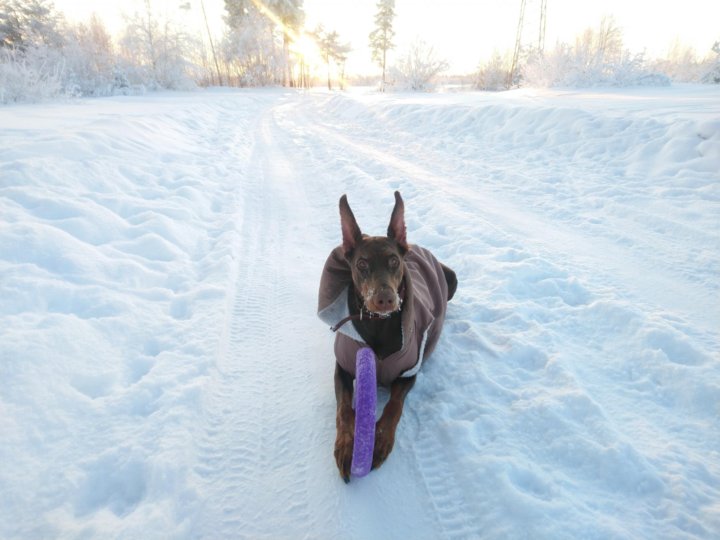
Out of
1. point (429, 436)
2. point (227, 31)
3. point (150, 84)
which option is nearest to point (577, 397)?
point (429, 436)

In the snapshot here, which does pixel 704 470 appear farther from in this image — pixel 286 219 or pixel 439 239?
pixel 286 219

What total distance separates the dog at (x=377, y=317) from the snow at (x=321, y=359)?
0.18 meters

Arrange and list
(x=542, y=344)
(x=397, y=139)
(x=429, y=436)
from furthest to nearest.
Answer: (x=397, y=139)
(x=542, y=344)
(x=429, y=436)

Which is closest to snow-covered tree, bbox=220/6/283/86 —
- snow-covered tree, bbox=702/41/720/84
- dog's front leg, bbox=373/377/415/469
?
snow-covered tree, bbox=702/41/720/84

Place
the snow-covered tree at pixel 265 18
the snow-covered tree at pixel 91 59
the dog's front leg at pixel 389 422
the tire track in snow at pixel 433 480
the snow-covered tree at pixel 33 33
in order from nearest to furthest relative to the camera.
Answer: the tire track in snow at pixel 433 480 < the dog's front leg at pixel 389 422 < the snow-covered tree at pixel 33 33 < the snow-covered tree at pixel 91 59 < the snow-covered tree at pixel 265 18

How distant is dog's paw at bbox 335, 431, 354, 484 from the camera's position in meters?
1.99

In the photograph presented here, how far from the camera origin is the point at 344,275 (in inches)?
101

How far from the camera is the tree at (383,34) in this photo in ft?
146

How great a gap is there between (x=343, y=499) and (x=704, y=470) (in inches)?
74.3

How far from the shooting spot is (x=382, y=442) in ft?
6.91

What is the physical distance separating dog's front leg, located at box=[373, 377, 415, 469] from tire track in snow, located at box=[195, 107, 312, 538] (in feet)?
1.44

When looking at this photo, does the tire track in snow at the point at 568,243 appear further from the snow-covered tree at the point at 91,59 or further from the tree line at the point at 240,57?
the snow-covered tree at the point at 91,59

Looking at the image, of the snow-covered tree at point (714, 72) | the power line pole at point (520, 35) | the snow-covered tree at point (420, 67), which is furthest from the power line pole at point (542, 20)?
the snow-covered tree at point (714, 72)

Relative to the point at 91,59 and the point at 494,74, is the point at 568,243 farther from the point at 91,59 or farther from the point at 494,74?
the point at 494,74
